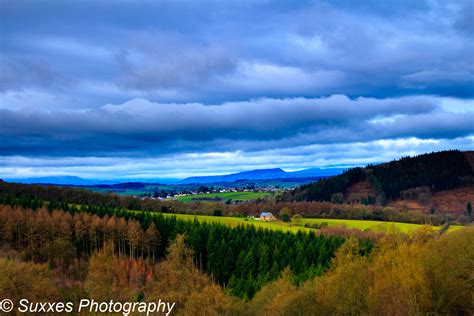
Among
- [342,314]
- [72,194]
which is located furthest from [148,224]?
[342,314]

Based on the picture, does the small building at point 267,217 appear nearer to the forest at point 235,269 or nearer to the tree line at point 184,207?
the tree line at point 184,207

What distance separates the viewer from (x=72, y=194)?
174625 millimetres

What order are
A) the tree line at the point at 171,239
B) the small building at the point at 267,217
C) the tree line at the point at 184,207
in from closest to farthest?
the tree line at the point at 171,239, the small building at the point at 267,217, the tree line at the point at 184,207

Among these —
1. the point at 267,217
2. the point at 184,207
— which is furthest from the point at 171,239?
the point at 184,207

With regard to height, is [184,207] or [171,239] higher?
[184,207]

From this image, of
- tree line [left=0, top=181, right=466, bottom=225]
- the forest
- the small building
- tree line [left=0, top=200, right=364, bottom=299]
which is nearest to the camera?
the forest

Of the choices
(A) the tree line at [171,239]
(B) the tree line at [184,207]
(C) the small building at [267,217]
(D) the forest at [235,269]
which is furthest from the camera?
(B) the tree line at [184,207]

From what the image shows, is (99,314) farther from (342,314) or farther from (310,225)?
(310,225)

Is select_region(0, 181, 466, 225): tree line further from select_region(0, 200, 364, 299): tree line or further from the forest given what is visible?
select_region(0, 200, 364, 299): tree line

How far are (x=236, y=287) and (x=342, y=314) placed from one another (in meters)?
42.7

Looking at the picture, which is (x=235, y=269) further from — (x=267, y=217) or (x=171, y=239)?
(x=267, y=217)

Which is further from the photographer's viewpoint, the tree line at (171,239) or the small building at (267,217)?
the small building at (267,217)

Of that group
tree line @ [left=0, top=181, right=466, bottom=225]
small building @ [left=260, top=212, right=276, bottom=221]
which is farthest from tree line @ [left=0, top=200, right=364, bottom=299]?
small building @ [left=260, top=212, right=276, bottom=221]

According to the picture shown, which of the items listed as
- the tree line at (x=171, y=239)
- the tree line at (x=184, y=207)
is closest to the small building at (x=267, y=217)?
the tree line at (x=184, y=207)
